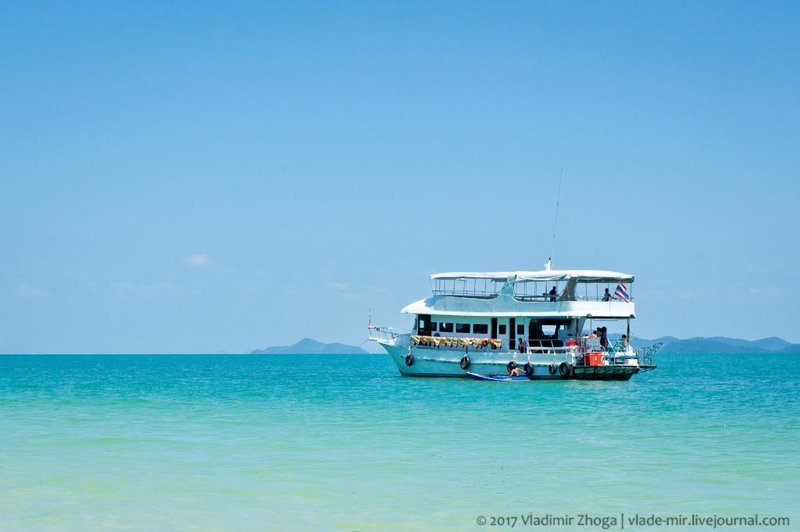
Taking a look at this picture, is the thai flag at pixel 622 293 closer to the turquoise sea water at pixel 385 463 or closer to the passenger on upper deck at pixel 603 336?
the passenger on upper deck at pixel 603 336

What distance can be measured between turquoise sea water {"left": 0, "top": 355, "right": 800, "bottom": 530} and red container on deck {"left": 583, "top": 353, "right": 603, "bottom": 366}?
28.8 ft

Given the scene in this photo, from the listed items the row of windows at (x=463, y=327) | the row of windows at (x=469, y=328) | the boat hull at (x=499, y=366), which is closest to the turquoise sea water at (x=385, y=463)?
the boat hull at (x=499, y=366)

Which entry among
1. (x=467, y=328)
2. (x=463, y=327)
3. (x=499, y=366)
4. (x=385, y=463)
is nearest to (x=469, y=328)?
(x=467, y=328)

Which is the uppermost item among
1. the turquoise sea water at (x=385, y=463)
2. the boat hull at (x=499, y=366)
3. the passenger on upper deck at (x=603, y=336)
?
the passenger on upper deck at (x=603, y=336)

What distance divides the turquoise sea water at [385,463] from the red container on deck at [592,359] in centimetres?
877

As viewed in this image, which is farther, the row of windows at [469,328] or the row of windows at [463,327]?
the row of windows at [463,327]

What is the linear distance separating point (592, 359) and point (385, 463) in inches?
1014

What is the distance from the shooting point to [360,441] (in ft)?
71.2

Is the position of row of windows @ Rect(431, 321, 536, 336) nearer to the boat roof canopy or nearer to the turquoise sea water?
the boat roof canopy

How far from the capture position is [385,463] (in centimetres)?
1820

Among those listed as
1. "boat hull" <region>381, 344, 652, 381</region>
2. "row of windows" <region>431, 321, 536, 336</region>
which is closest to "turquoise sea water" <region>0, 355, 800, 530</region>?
"boat hull" <region>381, 344, 652, 381</region>

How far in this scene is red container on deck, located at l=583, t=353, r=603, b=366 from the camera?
42344 mm

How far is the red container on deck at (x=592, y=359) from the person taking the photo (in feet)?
139

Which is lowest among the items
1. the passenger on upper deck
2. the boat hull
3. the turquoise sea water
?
the turquoise sea water
